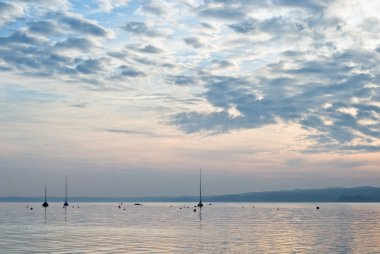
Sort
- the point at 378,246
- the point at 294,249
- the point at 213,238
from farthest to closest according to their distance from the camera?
the point at 213,238 < the point at 378,246 < the point at 294,249

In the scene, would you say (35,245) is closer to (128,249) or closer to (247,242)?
(128,249)

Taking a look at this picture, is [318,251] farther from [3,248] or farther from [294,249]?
[3,248]

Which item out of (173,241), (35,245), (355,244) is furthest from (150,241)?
(355,244)

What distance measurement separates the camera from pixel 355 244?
67.1 meters

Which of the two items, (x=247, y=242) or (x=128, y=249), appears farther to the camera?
(x=247, y=242)

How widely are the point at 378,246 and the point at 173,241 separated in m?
25.9

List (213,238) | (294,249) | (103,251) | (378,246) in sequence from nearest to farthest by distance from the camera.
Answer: (103,251) → (294,249) → (378,246) → (213,238)

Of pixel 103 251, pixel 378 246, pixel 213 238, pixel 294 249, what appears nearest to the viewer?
pixel 103 251

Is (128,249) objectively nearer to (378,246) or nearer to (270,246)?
(270,246)

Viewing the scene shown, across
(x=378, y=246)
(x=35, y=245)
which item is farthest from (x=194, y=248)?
(x=378, y=246)

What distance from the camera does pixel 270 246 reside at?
63.3 meters

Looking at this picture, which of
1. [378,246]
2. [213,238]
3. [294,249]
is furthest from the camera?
[213,238]

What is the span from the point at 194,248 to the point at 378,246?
918 inches

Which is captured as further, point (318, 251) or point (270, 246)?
point (270, 246)
